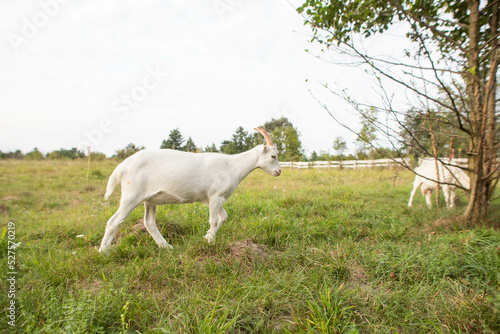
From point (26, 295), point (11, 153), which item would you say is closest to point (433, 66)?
point (11, 153)

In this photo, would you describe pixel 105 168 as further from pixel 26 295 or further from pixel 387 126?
pixel 387 126

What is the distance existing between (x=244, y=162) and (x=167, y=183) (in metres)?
1.26

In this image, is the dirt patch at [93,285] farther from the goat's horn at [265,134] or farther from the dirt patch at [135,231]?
the goat's horn at [265,134]

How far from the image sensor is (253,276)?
8.20 ft

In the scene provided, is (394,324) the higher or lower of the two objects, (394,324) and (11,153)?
the lower

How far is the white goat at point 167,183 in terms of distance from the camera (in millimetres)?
3232

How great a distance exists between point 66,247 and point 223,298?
2.74 metres

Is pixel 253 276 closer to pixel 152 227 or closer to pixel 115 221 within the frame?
Answer: pixel 152 227

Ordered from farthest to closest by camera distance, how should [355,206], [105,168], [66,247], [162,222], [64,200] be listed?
[105,168], [64,200], [355,206], [162,222], [66,247]

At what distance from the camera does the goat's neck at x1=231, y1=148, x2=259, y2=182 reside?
3922mm

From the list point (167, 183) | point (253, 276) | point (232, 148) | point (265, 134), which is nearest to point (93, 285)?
point (167, 183)

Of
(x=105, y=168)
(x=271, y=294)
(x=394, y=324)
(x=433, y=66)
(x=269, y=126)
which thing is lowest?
(x=394, y=324)

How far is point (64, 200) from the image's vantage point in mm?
6262

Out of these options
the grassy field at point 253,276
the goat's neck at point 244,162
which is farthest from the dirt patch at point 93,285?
the goat's neck at point 244,162
